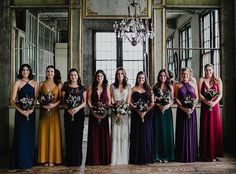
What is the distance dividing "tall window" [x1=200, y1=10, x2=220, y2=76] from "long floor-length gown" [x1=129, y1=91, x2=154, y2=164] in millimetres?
3962

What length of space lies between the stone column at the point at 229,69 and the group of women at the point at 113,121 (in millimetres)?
1262

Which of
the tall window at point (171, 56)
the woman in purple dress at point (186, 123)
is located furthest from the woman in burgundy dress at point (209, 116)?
the tall window at point (171, 56)

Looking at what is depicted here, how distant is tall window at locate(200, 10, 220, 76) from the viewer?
9.60 meters

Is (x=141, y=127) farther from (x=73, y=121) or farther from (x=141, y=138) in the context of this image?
(x=73, y=121)

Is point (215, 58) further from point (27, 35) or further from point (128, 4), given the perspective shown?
point (27, 35)

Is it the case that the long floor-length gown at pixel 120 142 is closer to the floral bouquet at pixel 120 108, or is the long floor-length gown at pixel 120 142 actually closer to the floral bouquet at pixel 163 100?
the floral bouquet at pixel 120 108

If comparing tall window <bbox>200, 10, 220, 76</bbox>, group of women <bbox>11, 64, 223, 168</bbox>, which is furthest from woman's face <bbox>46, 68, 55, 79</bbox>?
tall window <bbox>200, 10, 220, 76</bbox>

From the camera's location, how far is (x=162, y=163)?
6125 mm

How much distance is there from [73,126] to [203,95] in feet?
7.85

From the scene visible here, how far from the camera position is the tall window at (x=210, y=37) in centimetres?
960

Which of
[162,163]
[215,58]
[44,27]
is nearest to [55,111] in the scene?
[162,163]

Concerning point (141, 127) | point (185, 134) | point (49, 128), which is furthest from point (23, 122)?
point (185, 134)

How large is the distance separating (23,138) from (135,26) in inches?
151

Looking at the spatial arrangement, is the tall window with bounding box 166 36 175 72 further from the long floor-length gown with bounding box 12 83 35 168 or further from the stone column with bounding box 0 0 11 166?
the long floor-length gown with bounding box 12 83 35 168
